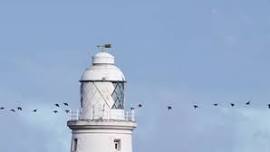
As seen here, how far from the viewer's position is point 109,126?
379ft

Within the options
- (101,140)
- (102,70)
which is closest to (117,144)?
(101,140)

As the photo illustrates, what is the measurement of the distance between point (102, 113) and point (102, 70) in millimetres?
2951

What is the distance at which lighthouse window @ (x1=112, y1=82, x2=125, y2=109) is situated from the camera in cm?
11688

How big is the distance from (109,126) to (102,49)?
5438 mm

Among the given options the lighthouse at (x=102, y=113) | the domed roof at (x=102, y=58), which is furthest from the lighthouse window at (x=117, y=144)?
the domed roof at (x=102, y=58)

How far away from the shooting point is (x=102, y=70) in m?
116

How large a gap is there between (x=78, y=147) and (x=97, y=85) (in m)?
4.45

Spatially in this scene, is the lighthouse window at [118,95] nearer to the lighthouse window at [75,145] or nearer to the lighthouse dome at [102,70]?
the lighthouse dome at [102,70]

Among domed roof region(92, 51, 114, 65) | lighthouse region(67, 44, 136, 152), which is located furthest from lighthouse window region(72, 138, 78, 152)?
domed roof region(92, 51, 114, 65)

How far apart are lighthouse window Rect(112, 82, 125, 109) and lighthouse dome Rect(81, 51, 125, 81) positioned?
65 centimetres

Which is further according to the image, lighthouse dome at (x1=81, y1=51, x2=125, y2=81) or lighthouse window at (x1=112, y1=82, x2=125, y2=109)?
lighthouse window at (x1=112, y1=82, x2=125, y2=109)

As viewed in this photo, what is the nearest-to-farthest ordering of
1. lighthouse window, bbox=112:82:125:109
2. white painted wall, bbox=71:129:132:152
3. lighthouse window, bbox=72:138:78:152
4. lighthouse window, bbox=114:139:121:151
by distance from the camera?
1. white painted wall, bbox=71:129:132:152
2. lighthouse window, bbox=114:139:121:151
3. lighthouse window, bbox=72:138:78:152
4. lighthouse window, bbox=112:82:125:109

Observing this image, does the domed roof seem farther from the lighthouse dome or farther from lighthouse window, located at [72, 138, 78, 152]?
lighthouse window, located at [72, 138, 78, 152]

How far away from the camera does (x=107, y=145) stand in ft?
378
